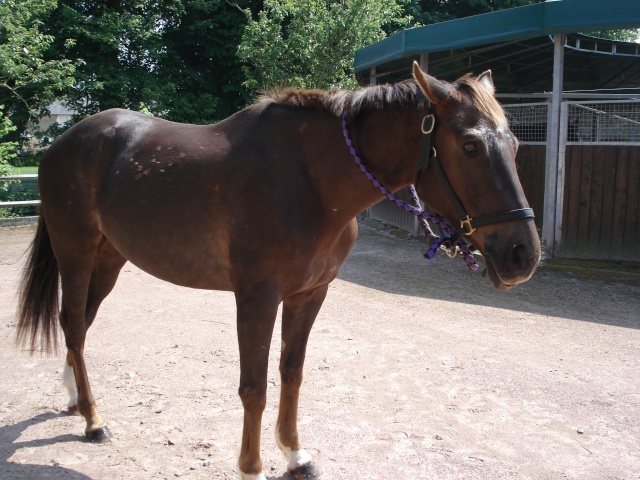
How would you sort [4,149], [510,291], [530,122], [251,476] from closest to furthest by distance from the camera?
[251,476] → [510,291] → [530,122] → [4,149]

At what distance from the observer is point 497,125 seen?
214 centimetres

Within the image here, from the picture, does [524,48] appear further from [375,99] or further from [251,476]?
[251,476]

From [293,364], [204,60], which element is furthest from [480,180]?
[204,60]

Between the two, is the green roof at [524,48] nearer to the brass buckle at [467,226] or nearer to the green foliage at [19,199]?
the brass buckle at [467,226]

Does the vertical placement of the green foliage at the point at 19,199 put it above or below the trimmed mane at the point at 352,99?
below

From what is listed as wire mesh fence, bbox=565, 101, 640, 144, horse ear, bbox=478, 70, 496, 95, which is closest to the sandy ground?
horse ear, bbox=478, 70, 496, 95

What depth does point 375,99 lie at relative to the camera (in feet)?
8.04

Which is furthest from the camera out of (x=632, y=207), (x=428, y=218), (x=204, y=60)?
(x=204, y=60)

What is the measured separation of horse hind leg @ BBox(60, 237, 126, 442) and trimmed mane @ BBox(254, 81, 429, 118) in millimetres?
1571

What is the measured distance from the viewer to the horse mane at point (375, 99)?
2.20 meters

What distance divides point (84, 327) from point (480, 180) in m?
2.67

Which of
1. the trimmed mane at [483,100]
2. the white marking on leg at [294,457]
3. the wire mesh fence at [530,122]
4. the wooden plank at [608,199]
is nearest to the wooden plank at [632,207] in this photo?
the wooden plank at [608,199]

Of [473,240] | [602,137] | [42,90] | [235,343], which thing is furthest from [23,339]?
[42,90]

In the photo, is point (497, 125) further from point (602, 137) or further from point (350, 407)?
point (602, 137)
